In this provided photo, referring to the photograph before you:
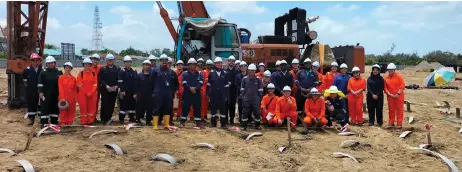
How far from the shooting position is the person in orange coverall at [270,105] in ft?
29.0

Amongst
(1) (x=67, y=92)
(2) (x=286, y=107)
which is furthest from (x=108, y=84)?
(2) (x=286, y=107)

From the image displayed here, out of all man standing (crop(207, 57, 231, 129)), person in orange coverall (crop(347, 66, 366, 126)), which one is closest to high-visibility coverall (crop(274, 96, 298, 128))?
man standing (crop(207, 57, 231, 129))

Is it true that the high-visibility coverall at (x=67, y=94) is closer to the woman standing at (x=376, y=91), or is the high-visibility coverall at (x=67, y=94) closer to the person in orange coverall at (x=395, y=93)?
the woman standing at (x=376, y=91)

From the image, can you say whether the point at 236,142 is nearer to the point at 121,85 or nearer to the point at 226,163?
the point at 226,163

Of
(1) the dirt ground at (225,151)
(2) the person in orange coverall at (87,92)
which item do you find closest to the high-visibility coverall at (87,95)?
(2) the person in orange coverall at (87,92)

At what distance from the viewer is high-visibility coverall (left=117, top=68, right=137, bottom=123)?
881 centimetres

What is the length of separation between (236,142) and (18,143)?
369cm

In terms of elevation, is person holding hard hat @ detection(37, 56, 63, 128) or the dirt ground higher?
person holding hard hat @ detection(37, 56, 63, 128)

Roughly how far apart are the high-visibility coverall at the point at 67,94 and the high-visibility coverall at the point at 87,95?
12 centimetres

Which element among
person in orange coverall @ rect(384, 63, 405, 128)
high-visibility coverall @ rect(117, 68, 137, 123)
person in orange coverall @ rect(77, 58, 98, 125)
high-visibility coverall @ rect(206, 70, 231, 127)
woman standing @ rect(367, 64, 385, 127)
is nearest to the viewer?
person in orange coverall @ rect(77, 58, 98, 125)

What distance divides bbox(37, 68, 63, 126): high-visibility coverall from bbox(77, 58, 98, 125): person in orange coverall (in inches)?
17.2

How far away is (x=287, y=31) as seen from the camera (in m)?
15.1

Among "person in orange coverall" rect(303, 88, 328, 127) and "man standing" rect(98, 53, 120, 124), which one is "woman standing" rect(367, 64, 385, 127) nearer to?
"person in orange coverall" rect(303, 88, 328, 127)

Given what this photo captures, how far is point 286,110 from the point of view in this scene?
8.90 meters
